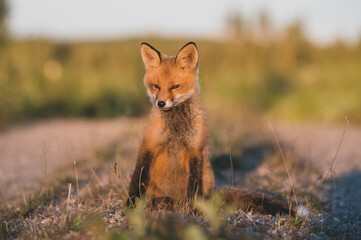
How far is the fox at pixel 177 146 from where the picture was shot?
344 cm

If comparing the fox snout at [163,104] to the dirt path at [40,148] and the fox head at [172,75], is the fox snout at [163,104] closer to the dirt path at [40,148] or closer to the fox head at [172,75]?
the fox head at [172,75]

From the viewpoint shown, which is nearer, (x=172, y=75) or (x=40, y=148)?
(x=172, y=75)

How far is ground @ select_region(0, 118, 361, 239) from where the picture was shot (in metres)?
2.55

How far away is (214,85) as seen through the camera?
16.8 meters

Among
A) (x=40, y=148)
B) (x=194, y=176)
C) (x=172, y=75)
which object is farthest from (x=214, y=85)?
(x=194, y=176)

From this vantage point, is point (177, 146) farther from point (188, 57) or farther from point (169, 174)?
point (188, 57)

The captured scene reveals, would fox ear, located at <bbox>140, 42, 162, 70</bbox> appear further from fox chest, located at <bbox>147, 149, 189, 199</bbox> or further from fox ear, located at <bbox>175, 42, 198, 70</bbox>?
fox chest, located at <bbox>147, 149, 189, 199</bbox>

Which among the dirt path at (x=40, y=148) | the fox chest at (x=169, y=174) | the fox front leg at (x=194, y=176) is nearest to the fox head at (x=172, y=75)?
the fox chest at (x=169, y=174)

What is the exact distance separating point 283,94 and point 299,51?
651cm

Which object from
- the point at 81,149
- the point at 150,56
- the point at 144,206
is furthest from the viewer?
the point at 81,149

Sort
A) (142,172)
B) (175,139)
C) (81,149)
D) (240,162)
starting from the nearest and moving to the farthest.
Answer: (175,139) < (142,172) < (240,162) < (81,149)

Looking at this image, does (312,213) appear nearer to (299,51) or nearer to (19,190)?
(19,190)

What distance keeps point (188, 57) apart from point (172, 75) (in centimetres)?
29

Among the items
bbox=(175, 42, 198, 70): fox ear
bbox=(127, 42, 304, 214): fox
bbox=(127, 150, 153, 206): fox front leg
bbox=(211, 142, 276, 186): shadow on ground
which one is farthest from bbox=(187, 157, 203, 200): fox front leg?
bbox=(211, 142, 276, 186): shadow on ground
